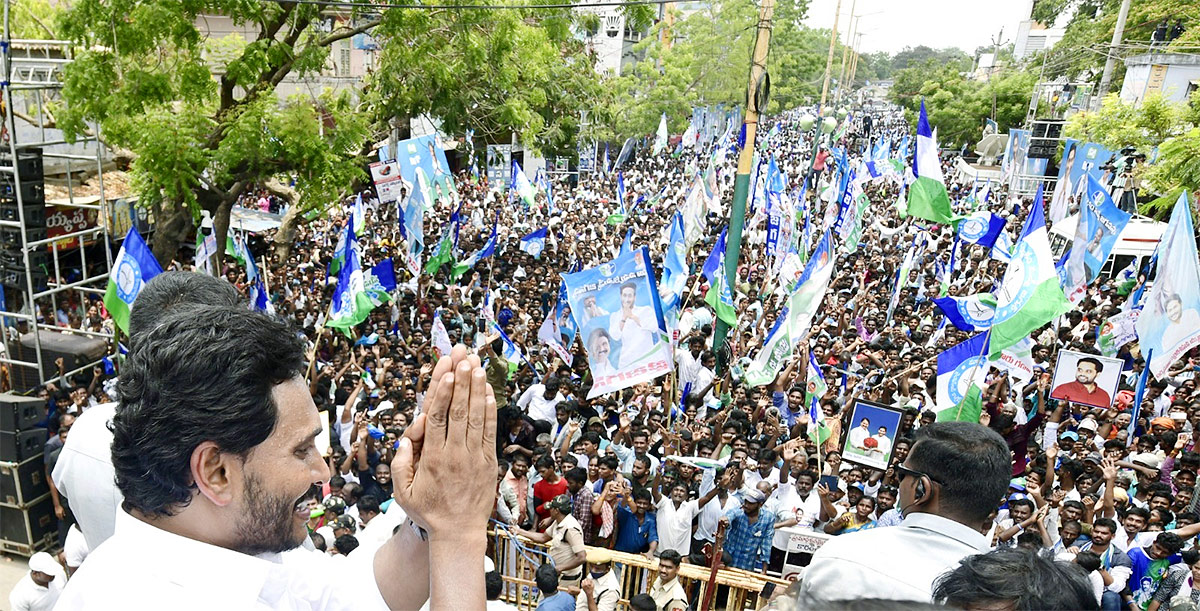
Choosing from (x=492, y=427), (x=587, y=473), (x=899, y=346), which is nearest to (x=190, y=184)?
(x=587, y=473)

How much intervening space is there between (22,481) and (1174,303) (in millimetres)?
8483

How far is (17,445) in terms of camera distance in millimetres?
5305

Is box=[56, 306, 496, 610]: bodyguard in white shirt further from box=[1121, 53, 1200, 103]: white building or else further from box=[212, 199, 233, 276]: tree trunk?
box=[1121, 53, 1200, 103]: white building

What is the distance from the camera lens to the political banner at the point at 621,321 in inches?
285

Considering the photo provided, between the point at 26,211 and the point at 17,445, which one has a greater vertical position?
the point at 26,211

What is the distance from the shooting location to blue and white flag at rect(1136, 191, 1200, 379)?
21.7 feet

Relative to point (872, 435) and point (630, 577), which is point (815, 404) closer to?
point (872, 435)

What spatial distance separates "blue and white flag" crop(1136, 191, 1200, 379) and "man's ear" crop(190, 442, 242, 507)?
23.5 feet

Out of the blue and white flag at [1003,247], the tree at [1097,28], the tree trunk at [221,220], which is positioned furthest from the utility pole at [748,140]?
A: the tree at [1097,28]

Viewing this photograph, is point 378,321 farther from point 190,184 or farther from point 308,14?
point 308,14

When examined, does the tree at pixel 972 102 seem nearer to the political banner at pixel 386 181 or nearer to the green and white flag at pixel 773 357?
the political banner at pixel 386 181

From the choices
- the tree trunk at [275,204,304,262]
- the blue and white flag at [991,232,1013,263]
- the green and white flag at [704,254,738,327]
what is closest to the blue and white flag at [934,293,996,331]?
the green and white flag at [704,254,738,327]

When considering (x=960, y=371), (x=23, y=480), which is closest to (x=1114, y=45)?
(x=960, y=371)

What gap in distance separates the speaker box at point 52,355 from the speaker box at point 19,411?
164 centimetres
